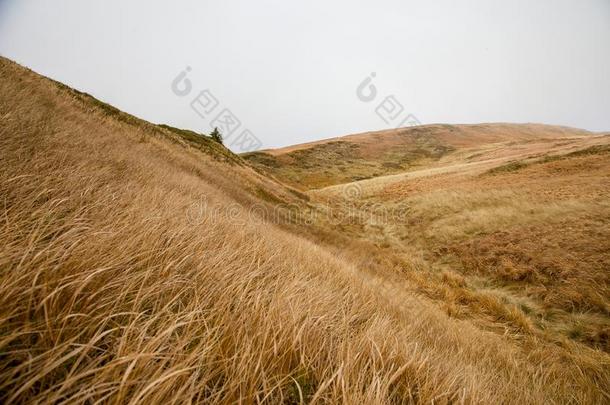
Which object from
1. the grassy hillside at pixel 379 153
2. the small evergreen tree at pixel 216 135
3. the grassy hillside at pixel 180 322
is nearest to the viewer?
the grassy hillside at pixel 180 322

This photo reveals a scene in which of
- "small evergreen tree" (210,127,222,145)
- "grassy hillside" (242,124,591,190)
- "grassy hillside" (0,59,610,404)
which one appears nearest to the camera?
"grassy hillside" (0,59,610,404)

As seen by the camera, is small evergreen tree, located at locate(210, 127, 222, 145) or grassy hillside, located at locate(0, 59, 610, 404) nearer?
grassy hillside, located at locate(0, 59, 610, 404)

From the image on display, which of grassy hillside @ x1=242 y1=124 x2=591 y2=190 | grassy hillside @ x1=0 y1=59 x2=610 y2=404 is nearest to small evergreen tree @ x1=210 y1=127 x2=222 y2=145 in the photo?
grassy hillside @ x1=242 y1=124 x2=591 y2=190

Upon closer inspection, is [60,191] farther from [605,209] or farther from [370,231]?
[605,209]

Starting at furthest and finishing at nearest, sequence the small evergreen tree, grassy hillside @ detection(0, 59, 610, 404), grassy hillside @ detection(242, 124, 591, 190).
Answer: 1. grassy hillside @ detection(242, 124, 591, 190)
2. the small evergreen tree
3. grassy hillside @ detection(0, 59, 610, 404)

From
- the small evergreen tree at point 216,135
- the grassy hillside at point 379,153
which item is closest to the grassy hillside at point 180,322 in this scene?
the grassy hillside at point 379,153

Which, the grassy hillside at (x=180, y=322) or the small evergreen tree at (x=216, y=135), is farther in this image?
the small evergreen tree at (x=216, y=135)

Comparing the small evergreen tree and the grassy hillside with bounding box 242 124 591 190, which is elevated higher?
the small evergreen tree

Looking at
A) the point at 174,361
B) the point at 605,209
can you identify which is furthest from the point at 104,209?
the point at 605,209

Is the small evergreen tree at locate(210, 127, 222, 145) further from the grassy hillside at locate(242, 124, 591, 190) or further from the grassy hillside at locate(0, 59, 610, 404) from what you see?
the grassy hillside at locate(0, 59, 610, 404)

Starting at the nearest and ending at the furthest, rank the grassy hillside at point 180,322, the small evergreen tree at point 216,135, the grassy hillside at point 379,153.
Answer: the grassy hillside at point 180,322 → the small evergreen tree at point 216,135 → the grassy hillside at point 379,153

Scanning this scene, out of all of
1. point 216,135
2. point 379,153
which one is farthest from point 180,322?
point 379,153

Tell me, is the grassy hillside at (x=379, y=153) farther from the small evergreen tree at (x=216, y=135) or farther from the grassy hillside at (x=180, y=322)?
the grassy hillside at (x=180, y=322)

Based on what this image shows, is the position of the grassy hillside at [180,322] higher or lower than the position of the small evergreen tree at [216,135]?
lower
